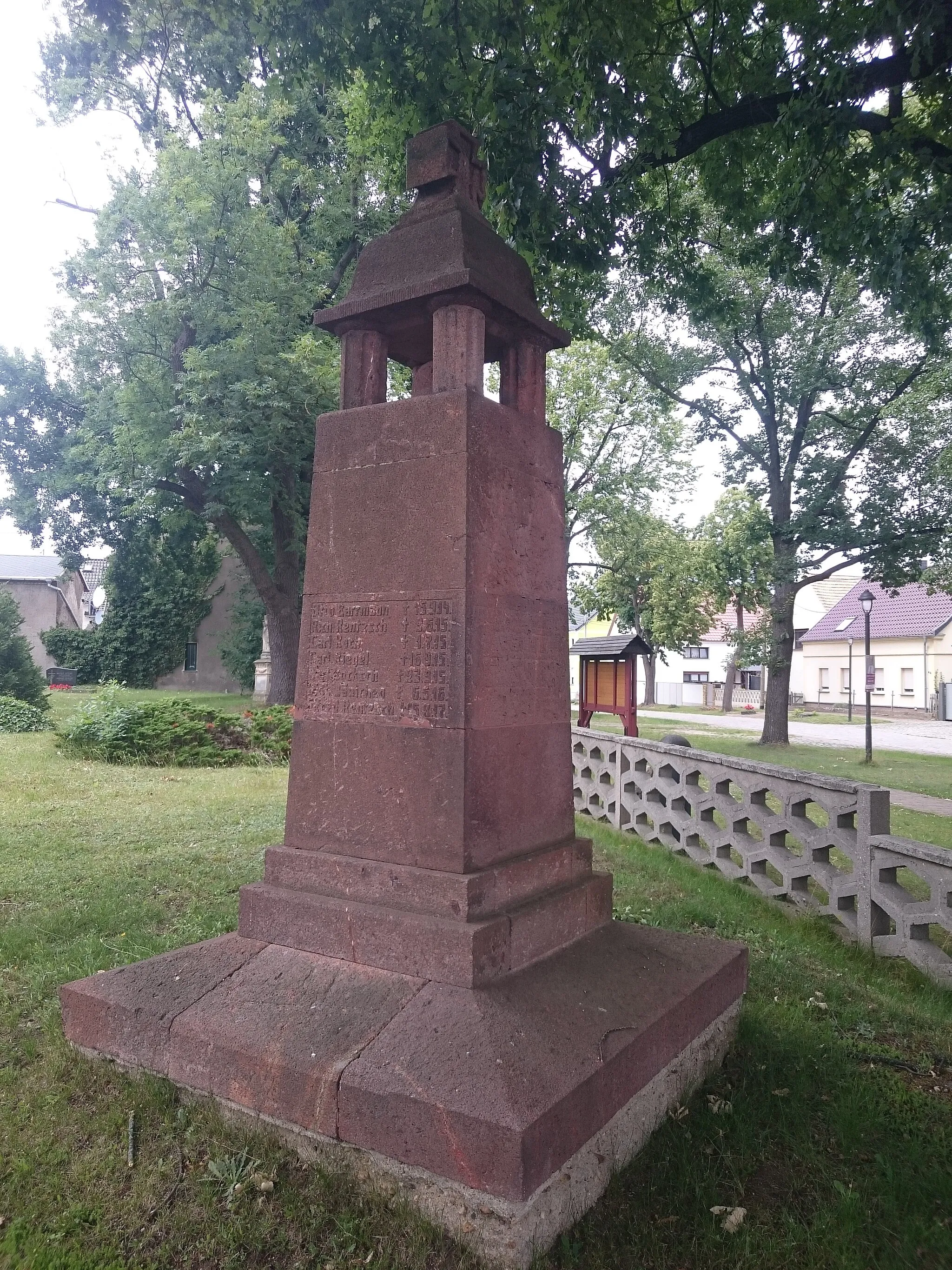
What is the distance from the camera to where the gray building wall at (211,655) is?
36.2 metres

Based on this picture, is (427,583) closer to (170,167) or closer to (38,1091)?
(38,1091)

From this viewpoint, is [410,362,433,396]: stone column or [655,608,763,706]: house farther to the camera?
[655,608,763,706]: house

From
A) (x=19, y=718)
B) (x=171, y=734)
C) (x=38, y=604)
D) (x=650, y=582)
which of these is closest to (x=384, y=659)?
(x=171, y=734)

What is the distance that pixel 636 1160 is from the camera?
3025mm

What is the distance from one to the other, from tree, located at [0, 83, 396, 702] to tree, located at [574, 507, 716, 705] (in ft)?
44.5

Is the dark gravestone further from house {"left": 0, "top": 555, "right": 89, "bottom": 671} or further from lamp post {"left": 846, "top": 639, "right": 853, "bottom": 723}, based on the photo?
lamp post {"left": 846, "top": 639, "right": 853, "bottom": 723}

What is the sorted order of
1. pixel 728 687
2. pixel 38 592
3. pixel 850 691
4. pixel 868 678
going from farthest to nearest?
pixel 38 592
pixel 728 687
pixel 850 691
pixel 868 678

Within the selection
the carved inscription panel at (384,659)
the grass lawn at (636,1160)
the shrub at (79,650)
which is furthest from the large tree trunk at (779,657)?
the shrub at (79,650)

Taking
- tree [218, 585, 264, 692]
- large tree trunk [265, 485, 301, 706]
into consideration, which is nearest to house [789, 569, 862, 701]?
tree [218, 585, 264, 692]

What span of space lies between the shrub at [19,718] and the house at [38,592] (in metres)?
25.8

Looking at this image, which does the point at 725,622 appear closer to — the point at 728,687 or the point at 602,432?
the point at 728,687

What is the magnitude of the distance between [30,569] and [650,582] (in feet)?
113

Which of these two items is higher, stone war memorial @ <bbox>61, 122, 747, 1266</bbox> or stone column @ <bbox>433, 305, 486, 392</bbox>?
stone column @ <bbox>433, 305, 486, 392</bbox>

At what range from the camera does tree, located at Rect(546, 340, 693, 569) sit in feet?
87.2
